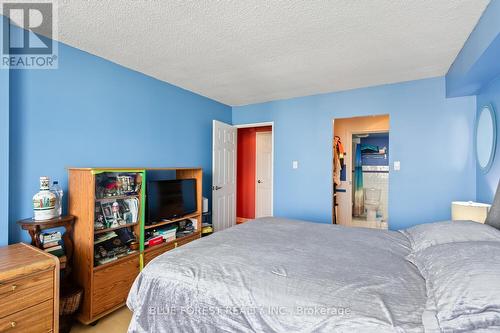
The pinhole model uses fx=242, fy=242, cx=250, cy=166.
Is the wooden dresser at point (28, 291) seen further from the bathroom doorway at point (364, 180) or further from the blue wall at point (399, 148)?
the bathroom doorway at point (364, 180)

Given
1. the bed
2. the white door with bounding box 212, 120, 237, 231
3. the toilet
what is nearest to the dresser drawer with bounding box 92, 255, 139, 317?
the bed

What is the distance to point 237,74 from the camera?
2.88 meters

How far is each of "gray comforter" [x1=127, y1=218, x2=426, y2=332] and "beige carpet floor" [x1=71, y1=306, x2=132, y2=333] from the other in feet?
2.70

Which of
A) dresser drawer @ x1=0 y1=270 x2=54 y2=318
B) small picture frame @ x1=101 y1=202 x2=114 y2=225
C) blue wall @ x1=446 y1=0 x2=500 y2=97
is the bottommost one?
dresser drawer @ x1=0 y1=270 x2=54 y2=318

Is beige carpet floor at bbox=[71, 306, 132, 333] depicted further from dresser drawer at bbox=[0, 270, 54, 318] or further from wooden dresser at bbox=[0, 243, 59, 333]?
dresser drawer at bbox=[0, 270, 54, 318]

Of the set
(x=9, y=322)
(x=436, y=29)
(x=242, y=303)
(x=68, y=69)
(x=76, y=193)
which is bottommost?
(x=9, y=322)

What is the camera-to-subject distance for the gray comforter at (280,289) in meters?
1.00

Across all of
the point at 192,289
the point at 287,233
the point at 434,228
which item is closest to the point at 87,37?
the point at 192,289

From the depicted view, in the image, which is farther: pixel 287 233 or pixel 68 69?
pixel 68 69

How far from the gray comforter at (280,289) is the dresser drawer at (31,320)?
65 cm

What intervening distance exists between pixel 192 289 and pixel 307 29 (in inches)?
78.2

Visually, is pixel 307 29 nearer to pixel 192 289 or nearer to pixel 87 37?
pixel 87 37

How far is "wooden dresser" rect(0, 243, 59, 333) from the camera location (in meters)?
1.38

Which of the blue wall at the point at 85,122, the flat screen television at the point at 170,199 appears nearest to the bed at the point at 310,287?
the flat screen television at the point at 170,199
